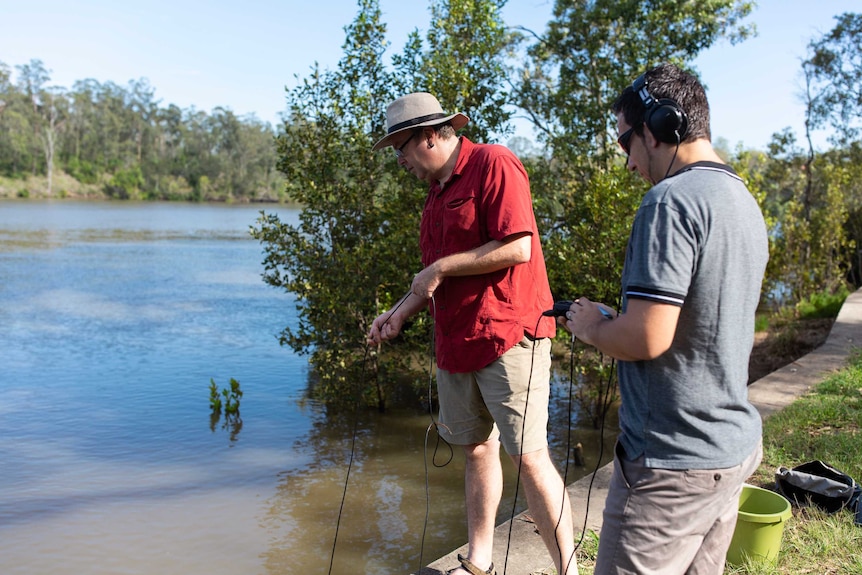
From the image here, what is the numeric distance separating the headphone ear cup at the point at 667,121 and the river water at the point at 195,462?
1181 millimetres

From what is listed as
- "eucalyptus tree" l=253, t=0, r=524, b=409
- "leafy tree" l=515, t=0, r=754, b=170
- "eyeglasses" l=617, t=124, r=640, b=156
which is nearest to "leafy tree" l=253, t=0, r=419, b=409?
"eucalyptus tree" l=253, t=0, r=524, b=409

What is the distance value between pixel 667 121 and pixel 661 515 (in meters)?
1.04

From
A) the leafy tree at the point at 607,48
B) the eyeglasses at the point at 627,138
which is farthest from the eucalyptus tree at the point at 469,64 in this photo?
the eyeglasses at the point at 627,138

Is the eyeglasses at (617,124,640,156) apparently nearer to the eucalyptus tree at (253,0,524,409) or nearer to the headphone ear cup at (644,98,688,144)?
the headphone ear cup at (644,98,688,144)

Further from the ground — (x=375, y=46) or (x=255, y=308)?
(x=375, y=46)

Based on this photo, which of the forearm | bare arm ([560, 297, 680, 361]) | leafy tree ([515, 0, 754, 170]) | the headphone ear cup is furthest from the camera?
leafy tree ([515, 0, 754, 170])

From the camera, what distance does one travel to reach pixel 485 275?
10.0 feet

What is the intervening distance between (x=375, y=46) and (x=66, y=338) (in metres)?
7.90

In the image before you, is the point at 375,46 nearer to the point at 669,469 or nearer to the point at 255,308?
the point at 669,469

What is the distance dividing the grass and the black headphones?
2141mm

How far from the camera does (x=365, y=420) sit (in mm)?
8336

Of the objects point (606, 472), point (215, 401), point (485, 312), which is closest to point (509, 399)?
point (485, 312)

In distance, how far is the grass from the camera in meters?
3.38

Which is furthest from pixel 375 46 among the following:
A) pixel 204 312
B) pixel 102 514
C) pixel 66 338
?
pixel 204 312
